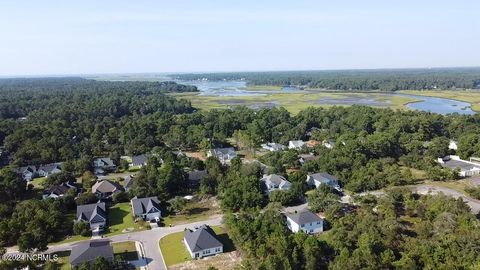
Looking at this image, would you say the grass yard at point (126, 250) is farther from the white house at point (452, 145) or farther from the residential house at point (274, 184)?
the white house at point (452, 145)

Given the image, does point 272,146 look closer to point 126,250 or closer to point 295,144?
point 295,144

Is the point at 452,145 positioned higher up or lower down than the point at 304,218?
higher up

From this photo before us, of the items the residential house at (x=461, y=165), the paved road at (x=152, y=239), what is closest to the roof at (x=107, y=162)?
the paved road at (x=152, y=239)

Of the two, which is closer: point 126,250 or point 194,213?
point 126,250

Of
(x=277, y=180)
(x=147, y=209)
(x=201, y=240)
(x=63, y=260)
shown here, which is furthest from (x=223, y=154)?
(x=63, y=260)

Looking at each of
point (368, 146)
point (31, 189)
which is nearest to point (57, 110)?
point (31, 189)

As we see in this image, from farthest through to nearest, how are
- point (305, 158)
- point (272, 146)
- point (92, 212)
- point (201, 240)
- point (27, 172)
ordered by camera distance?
point (272, 146) → point (305, 158) → point (27, 172) → point (92, 212) → point (201, 240)

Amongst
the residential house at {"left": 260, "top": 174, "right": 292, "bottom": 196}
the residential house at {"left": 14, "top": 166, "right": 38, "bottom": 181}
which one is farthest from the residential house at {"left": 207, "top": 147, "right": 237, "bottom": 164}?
the residential house at {"left": 14, "top": 166, "right": 38, "bottom": 181}

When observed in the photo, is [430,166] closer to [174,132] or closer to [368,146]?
[368,146]
